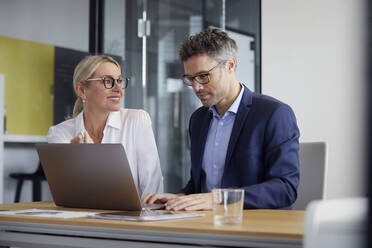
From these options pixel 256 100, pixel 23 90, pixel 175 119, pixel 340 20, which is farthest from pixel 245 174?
pixel 23 90

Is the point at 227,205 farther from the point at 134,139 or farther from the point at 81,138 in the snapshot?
the point at 134,139

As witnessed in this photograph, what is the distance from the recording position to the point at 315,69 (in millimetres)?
3238

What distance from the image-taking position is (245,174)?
76.4 inches

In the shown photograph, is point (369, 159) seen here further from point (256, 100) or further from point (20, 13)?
point (20, 13)

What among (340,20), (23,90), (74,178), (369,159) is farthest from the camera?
(23,90)

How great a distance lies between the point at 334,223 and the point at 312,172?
4.96ft

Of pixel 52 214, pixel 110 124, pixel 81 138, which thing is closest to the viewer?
pixel 52 214

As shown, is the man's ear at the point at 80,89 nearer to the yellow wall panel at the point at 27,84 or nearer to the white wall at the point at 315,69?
the white wall at the point at 315,69

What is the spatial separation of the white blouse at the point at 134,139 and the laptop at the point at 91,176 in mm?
571

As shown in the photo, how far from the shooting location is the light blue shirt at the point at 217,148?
6.80 ft

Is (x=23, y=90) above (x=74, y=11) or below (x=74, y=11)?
below

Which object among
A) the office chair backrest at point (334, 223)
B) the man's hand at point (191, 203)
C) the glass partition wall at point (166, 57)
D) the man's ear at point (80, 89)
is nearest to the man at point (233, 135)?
the man's hand at point (191, 203)

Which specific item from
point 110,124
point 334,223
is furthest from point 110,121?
point 334,223

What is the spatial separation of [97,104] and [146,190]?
49 cm
